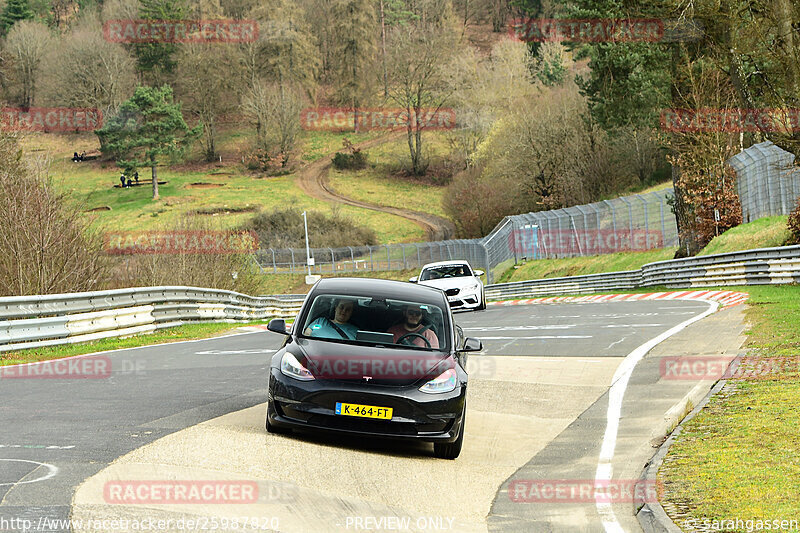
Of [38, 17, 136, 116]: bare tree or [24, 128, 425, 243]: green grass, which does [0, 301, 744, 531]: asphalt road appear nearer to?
[24, 128, 425, 243]: green grass

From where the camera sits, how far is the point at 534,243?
60.1 m

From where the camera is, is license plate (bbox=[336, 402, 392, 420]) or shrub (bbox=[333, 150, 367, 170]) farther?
shrub (bbox=[333, 150, 367, 170])

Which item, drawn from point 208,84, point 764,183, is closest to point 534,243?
point 764,183

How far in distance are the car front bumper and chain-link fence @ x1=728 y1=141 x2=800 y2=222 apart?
88.9ft

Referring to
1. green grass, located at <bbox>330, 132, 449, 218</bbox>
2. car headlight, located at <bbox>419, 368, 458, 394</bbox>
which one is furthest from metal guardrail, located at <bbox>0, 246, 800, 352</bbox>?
green grass, located at <bbox>330, 132, 449, 218</bbox>

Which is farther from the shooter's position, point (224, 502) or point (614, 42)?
point (614, 42)

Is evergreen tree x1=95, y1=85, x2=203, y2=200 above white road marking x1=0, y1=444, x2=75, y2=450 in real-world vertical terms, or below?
above

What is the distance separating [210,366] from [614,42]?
27.0 metres

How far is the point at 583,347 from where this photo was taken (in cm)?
1727

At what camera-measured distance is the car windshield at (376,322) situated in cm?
930

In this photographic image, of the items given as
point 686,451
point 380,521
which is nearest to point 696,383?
point 686,451

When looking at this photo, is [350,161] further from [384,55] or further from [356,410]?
[356,410]

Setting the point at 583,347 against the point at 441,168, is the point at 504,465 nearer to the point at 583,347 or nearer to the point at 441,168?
the point at 583,347

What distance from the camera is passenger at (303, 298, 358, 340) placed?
9.31 metres
